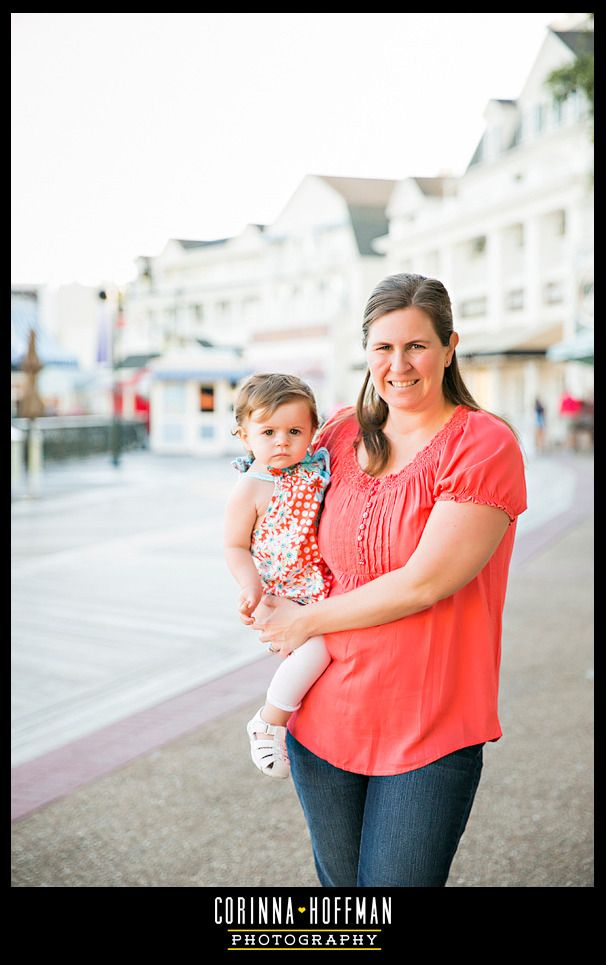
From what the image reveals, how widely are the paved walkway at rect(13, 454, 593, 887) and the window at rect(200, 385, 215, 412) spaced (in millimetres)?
24343

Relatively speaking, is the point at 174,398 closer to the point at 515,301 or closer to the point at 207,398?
the point at 207,398

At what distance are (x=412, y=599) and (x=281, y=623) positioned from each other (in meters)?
0.28

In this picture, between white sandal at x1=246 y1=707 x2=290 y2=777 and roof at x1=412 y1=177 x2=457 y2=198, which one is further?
roof at x1=412 y1=177 x2=457 y2=198

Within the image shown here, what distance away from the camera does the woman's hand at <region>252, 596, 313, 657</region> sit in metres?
1.82

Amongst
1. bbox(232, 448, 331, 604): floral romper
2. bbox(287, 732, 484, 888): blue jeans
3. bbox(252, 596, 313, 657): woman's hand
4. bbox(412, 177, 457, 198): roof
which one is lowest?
bbox(287, 732, 484, 888): blue jeans

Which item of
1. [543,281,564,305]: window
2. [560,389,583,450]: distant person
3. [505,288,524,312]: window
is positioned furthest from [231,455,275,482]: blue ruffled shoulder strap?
[505,288,524,312]: window

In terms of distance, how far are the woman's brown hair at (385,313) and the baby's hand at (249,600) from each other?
32cm

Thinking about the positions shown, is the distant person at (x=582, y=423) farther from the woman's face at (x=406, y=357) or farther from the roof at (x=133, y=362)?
the roof at (x=133, y=362)

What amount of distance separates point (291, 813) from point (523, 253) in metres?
24.3

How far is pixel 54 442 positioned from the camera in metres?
24.8

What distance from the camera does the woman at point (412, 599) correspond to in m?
1.71

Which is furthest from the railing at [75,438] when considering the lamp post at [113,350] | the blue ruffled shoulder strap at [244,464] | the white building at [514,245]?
the blue ruffled shoulder strap at [244,464]

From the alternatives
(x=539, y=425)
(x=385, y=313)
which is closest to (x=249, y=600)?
(x=385, y=313)
